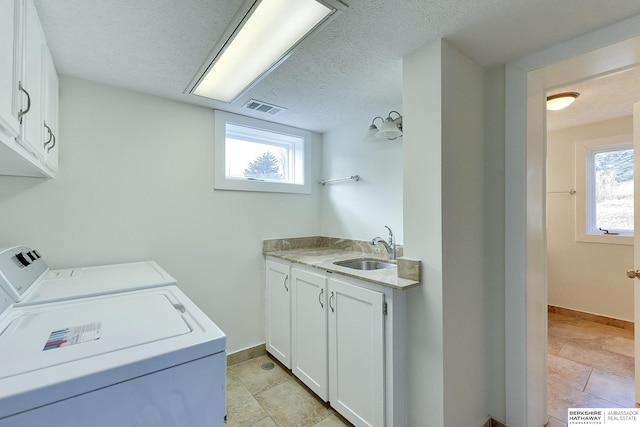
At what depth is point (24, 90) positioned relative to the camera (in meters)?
0.97

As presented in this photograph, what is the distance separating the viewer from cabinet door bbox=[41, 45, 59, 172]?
131cm

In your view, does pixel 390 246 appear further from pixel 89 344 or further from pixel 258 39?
pixel 89 344

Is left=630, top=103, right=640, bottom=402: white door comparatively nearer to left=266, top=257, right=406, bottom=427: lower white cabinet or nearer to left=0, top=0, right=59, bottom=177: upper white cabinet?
left=266, top=257, right=406, bottom=427: lower white cabinet

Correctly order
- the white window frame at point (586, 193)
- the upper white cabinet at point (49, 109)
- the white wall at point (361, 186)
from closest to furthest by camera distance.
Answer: the upper white cabinet at point (49, 109), the white wall at point (361, 186), the white window frame at point (586, 193)

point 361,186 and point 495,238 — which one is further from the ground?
point 361,186

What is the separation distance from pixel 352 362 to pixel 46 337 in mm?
1384

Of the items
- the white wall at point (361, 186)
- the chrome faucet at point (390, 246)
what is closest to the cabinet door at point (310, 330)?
the chrome faucet at point (390, 246)

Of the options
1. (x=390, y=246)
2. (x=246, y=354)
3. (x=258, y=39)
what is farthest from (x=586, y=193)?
(x=246, y=354)

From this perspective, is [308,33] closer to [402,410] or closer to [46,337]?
[46,337]

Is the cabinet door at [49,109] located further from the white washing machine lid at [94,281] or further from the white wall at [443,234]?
the white wall at [443,234]

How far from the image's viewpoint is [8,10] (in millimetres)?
842

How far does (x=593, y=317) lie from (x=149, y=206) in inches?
183

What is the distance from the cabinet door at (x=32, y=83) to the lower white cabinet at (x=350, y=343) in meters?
1.54

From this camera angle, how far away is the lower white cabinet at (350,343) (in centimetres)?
145
